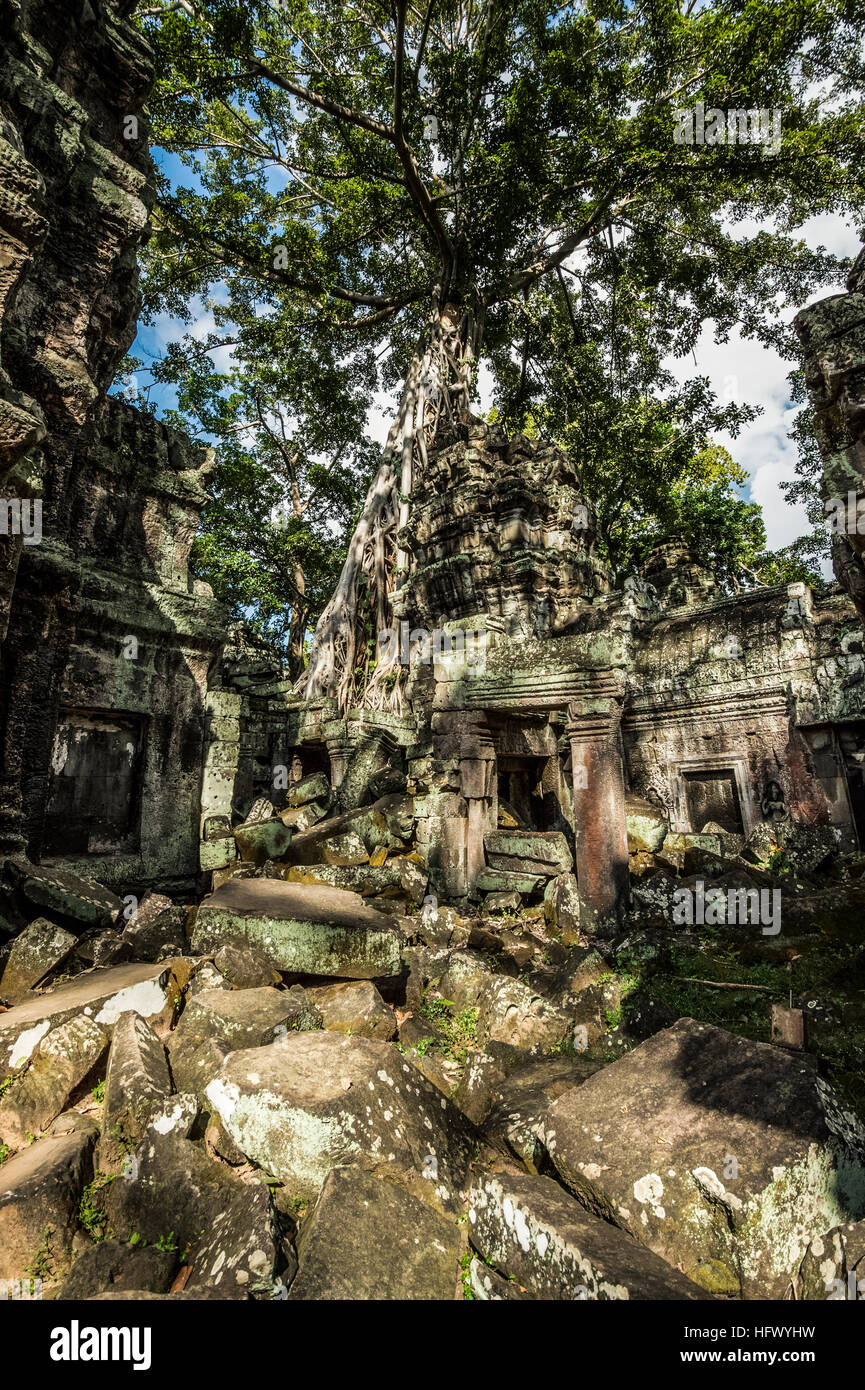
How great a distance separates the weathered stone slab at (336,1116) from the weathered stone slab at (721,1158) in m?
0.47

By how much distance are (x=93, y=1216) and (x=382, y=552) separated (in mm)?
11747

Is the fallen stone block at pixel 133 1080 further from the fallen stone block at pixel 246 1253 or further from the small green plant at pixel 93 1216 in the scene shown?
the fallen stone block at pixel 246 1253

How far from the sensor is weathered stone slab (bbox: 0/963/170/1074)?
8.55 feet

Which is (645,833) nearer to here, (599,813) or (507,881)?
(507,881)

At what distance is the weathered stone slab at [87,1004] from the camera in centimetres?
A: 261

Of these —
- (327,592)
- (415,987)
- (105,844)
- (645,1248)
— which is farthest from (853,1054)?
(327,592)

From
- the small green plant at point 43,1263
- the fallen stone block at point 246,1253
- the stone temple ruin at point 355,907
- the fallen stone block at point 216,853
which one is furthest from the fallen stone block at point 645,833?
the small green plant at point 43,1263

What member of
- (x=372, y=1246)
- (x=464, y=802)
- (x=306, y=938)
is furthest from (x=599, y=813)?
(x=372, y=1246)

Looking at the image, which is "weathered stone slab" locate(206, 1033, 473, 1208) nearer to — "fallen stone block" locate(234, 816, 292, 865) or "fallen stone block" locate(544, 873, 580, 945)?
"fallen stone block" locate(544, 873, 580, 945)

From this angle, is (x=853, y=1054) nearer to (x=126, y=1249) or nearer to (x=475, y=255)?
(x=126, y=1249)

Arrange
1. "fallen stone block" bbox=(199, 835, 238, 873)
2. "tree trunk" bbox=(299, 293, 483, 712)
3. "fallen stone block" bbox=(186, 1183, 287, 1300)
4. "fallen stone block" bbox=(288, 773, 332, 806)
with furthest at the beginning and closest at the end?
"tree trunk" bbox=(299, 293, 483, 712), "fallen stone block" bbox=(288, 773, 332, 806), "fallen stone block" bbox=(199, 835, 238, 873), "fallen stone block" bbox=(186, 1183, 287, 1300)

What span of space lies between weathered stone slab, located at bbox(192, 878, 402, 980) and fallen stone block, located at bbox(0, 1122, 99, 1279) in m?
1.69

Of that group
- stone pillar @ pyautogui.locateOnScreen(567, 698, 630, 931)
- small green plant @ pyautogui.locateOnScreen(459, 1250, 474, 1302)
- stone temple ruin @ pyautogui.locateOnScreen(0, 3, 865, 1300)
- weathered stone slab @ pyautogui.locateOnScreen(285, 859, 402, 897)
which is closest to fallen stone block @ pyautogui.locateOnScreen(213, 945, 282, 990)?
stone temple ruin @ pyautogui.locateOnScreen(0, 3, 865, 1300)

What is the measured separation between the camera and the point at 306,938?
12.7 feet
